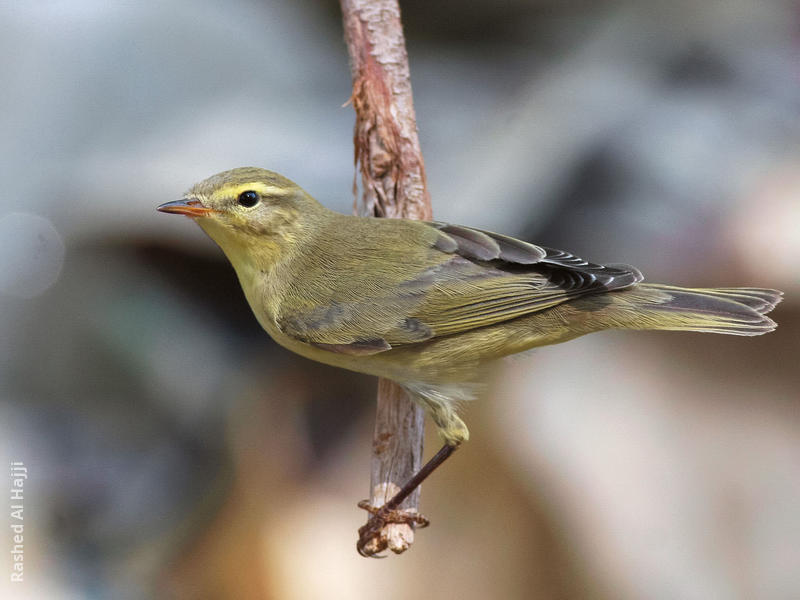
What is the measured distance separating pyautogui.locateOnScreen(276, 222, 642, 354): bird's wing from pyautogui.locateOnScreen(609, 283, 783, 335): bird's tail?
0.29ft

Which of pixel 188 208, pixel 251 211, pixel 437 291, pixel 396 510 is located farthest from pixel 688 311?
pixel 188 208

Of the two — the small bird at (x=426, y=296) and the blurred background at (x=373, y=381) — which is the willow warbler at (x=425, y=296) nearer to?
the small bird at (x=426, y=296)

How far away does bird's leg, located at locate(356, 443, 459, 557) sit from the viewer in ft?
8.00

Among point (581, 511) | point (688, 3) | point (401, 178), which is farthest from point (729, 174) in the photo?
point (401, 178)

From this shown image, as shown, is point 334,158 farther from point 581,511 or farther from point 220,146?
point 581,511

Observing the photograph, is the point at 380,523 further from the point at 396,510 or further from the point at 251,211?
the point at 251,211

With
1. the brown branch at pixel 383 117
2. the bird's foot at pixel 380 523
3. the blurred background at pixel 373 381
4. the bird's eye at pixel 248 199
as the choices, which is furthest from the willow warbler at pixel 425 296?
the blurred background at pixel 373 381

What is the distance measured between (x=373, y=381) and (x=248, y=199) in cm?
193

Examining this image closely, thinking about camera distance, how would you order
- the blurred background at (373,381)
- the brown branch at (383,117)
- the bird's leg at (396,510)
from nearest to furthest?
the bird's leg at (396,510)
the brown branch at (383,117)
the blurred background at (373,381)

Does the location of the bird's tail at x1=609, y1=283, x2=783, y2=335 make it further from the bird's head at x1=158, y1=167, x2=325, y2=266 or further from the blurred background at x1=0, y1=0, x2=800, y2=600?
the blurred background at x1=0, y1=0, x2=800, y2=600

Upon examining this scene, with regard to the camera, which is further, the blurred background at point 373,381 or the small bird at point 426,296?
the blurred background at point 373,381

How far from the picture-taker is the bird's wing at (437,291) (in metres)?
2.36

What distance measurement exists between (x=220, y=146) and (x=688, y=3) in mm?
3021

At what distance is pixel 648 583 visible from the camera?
3.77 m
